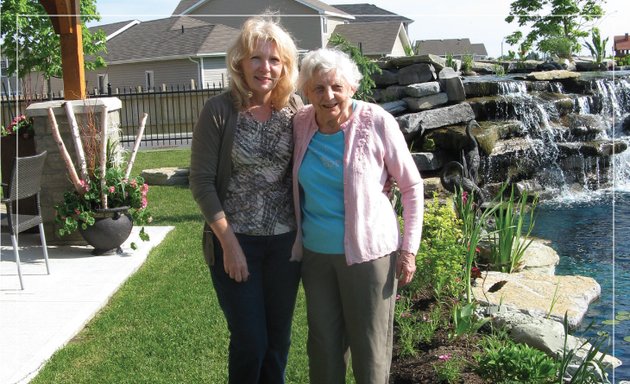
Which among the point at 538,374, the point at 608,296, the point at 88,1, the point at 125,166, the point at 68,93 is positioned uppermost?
the point at 88,1

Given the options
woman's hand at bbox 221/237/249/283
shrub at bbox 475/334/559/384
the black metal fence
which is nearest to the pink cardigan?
woman's hand at bbox 221/237/249/283

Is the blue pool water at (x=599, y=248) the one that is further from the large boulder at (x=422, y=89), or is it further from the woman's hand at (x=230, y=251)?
the large boulder at (x=422, y=89)

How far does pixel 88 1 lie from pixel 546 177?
13316 millimetres

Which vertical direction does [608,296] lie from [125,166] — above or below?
below

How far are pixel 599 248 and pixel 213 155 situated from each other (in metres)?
4.96

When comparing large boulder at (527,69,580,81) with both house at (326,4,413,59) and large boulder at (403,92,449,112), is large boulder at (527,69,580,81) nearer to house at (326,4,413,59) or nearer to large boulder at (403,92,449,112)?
large boulder at (403,92,449,112)

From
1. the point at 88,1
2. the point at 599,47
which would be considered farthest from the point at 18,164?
the point at 88,1

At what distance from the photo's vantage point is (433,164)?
9.21 metres

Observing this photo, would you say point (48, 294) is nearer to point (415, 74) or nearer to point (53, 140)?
point (53, 140)

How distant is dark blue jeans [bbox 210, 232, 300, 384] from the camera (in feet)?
8.89

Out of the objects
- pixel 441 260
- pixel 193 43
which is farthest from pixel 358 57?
pixel 193 43

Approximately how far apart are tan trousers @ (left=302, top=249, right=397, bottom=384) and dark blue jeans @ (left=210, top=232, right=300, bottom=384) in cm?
10

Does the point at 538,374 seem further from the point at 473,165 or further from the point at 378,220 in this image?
the point at 473,165

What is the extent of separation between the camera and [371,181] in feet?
8.53
